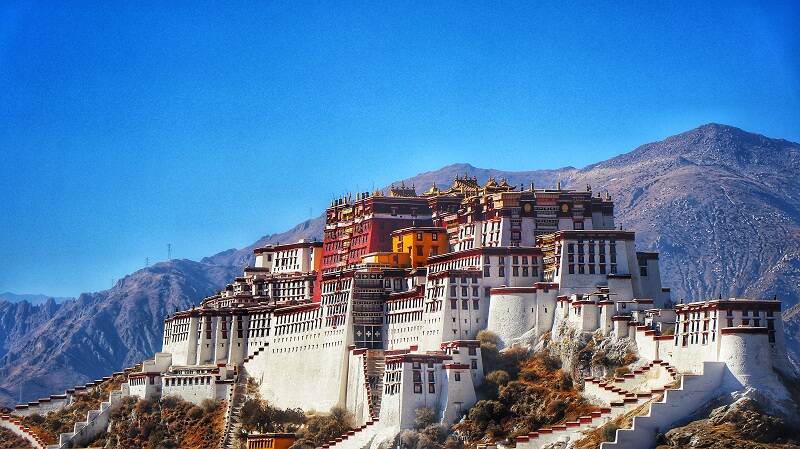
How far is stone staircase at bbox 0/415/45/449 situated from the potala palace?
5.85m

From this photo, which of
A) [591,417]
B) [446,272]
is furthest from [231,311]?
[591,417]

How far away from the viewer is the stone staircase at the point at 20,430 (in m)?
159

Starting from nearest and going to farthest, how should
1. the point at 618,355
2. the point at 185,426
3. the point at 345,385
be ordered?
the point at 618,355
the point at 345,385
the point at 185,426

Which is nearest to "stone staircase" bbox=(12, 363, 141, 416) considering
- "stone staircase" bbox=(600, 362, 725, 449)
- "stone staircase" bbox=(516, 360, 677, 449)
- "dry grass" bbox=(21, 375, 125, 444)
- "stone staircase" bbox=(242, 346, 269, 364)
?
"dry grass" bbox=(21, 375, 125, 444)

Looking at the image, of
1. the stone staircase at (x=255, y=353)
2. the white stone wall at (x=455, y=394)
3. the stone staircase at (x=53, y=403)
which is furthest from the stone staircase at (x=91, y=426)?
the white stone wall at (x=455, y=394)

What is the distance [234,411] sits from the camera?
142125 mm

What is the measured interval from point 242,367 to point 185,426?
7.13 meters

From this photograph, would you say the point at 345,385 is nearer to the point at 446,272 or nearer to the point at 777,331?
the point at 446,272

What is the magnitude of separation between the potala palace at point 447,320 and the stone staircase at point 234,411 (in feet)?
0.64

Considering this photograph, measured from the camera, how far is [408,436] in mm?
116750

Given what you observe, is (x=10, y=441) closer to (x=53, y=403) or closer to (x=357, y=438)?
(x=53, y=403)

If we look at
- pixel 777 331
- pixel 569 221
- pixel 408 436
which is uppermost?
pixel 569 221

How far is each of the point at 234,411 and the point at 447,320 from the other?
82.6 ft

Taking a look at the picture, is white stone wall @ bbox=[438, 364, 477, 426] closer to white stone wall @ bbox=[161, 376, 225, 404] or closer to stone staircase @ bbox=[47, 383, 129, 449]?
white stone wall @ bbox=[161, 376, 225, 404]
